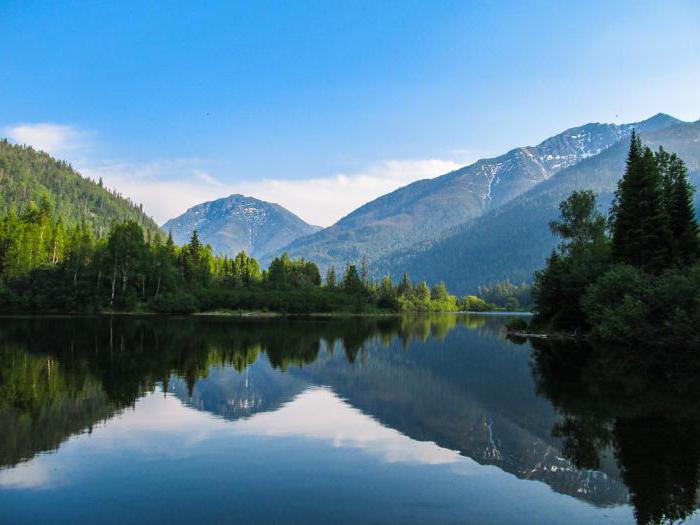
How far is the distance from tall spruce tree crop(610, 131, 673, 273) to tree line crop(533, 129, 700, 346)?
0.09 meters

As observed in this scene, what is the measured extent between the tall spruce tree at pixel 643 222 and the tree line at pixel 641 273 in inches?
3.4

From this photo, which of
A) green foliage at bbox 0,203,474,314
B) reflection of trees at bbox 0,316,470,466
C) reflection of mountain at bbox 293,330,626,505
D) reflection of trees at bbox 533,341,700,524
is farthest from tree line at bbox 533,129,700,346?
green foliage at bbox 0,203,474,314

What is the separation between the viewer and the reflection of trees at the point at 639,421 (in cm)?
1263

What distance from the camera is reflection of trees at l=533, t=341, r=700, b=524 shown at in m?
12.6

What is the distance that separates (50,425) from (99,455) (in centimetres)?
409

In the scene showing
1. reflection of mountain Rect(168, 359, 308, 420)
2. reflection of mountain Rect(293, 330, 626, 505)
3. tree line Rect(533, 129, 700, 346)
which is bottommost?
reflection of mountain Rect(293, 330, 626, 505)

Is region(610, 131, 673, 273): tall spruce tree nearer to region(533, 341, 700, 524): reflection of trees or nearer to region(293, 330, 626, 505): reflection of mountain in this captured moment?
region(533, 341, 700, 524): reflection of trees

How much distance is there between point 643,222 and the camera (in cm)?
5322

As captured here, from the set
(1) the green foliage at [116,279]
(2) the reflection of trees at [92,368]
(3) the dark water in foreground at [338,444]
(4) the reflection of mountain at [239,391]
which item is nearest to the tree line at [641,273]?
(3) the dark water in foreground at [338,444]

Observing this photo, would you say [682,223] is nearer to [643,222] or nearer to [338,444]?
[643,222]

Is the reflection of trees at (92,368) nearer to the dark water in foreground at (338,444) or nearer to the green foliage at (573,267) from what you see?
the dark water in foreground at (338,444)

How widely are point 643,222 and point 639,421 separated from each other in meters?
39.7

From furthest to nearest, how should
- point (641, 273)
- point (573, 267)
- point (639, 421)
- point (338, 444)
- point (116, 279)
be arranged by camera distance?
point (116, 279), point (573, 267), point (641, 273), point (639, 421), point (338, 444)

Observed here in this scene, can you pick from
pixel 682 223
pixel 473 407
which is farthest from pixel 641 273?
pixel 473 407
